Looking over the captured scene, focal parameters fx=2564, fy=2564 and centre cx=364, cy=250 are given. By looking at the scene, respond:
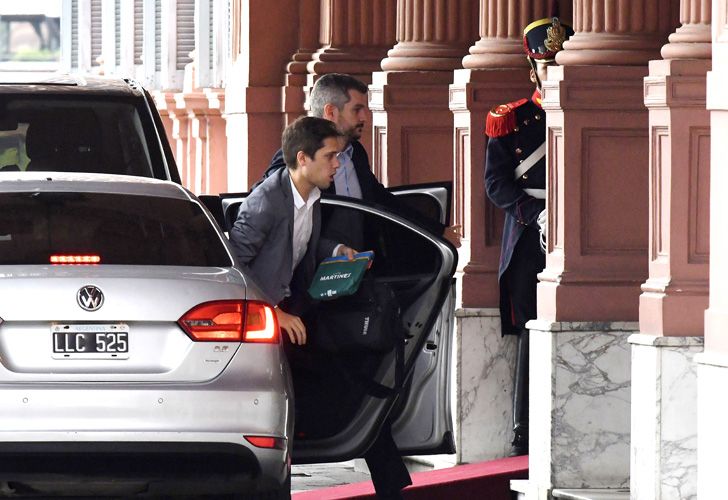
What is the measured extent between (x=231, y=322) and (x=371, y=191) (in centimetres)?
267

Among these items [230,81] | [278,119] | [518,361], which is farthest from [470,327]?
[230,81]

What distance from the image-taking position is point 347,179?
455 inches

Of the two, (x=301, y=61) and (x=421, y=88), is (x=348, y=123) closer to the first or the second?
(x=421, y=88)

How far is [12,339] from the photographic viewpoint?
8.64 metres

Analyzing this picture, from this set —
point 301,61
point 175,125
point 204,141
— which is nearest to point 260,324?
point 301,61

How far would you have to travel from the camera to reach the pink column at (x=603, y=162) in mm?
11227

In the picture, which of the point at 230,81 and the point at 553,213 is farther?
the point at 230,81

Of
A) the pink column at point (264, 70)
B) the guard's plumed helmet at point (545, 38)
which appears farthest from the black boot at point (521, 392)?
the pink column at point (264, 70)

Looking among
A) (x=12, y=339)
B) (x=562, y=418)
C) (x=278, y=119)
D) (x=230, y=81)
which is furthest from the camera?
(x=230, y=81)

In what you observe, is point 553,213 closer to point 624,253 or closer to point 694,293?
point 624,253

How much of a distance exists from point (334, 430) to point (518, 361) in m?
2.64

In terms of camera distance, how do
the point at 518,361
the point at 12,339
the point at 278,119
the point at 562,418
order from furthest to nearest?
the point at 278,119 → the point at 518,361 → the point at 562,418 → the point at 12,339

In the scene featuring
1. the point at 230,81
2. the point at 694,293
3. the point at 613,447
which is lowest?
the point at 613,447

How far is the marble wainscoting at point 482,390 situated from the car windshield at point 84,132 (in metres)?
2.39
